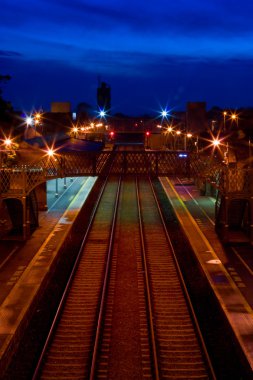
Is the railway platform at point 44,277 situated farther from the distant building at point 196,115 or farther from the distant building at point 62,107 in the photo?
the distant building at point 62,107

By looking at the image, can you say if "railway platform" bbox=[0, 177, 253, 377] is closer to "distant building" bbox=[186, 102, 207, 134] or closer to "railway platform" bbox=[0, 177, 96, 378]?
"railway platform" bbox=[0, 177, 96, 378]

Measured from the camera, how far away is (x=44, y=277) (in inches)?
737

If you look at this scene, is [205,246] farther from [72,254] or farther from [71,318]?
[71,318]

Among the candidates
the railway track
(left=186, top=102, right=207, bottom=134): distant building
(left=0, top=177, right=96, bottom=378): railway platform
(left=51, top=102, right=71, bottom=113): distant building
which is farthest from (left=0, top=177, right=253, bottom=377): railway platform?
(left=51, top=102, right=71, bottom=113): distant building

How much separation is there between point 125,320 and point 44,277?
14.6 feet

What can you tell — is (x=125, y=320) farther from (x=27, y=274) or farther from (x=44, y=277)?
(x=27, y=274)

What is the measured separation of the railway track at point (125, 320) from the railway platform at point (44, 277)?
2.98 feet

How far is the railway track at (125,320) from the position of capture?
12117 millimetres

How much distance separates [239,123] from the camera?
57.0m

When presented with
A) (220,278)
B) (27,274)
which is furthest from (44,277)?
(220,278)

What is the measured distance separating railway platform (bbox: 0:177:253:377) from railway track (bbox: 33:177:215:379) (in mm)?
909

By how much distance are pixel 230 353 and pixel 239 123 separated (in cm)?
4637

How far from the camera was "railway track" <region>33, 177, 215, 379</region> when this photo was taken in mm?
12117

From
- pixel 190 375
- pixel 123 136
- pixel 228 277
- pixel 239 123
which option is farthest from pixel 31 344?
pixel 123 136
